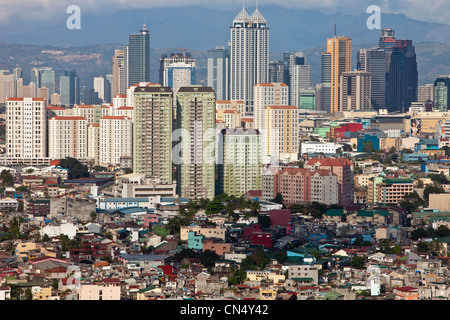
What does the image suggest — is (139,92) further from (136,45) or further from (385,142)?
(385,142)

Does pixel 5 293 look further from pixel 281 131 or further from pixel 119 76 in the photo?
pixel 119 76

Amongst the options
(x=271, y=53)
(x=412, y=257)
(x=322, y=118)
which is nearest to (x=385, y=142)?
(x=271, y=53)

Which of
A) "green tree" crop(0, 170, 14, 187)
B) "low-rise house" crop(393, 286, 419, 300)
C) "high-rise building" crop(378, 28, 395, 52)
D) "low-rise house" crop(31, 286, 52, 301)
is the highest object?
"high-rise building" crop(378, 28, 395, 52)

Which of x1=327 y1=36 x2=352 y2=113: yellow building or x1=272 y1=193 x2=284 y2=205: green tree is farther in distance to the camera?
x1=327 y1=36 x2=352 y2=113: yellow building

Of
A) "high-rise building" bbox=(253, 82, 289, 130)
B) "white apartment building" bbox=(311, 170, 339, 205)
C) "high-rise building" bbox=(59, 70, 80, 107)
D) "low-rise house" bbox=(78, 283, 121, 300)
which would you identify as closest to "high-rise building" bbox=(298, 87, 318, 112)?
"high-rise building" bbox=(253, 82, 289, 130)

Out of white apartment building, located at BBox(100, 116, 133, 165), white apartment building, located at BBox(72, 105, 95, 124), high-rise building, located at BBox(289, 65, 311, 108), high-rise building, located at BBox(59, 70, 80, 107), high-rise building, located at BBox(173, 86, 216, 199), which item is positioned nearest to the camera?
high-rise building, located at BBox(173, 86, 216, 199)

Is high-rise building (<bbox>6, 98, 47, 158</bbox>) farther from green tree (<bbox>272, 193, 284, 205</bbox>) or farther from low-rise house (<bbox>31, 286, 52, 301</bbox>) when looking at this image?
low-rise house (<bbox>31, 286, 52, 301</bbox>)
